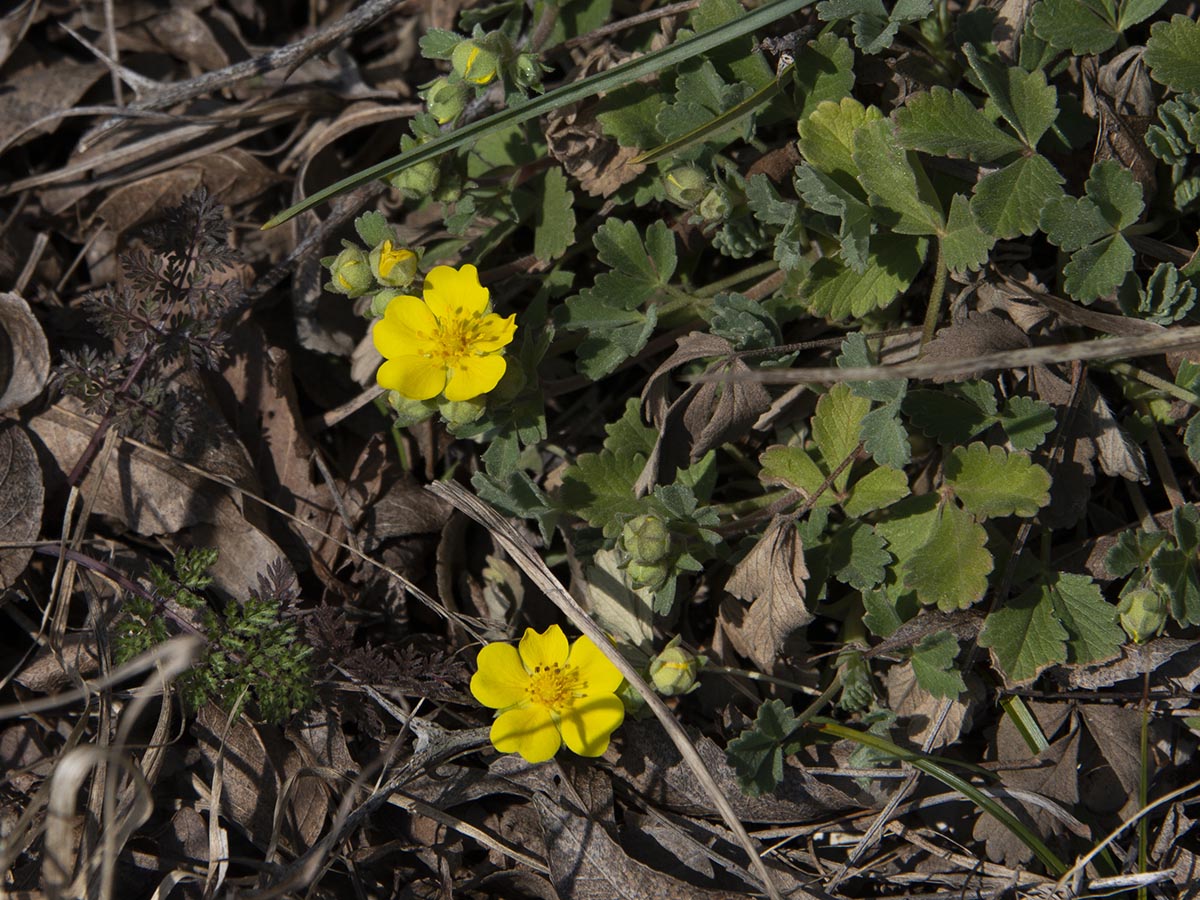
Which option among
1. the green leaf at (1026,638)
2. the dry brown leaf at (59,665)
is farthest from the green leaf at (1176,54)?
the dry brown leaf at (59,665)

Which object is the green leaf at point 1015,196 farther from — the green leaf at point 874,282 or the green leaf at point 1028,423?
the green leaf at point 1028,423

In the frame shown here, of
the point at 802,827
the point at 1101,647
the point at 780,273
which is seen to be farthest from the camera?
the point at 780,273

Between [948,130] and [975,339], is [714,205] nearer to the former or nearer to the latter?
[948,130]

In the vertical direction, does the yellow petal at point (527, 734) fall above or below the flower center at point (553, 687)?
below

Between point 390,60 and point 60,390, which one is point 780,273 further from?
point 60,390

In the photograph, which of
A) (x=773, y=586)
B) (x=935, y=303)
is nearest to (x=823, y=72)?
(x=935, y=303)

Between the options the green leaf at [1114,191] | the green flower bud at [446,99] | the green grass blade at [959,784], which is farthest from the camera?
the green flower bud at [446,99]

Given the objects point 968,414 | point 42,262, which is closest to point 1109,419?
point 968,414
